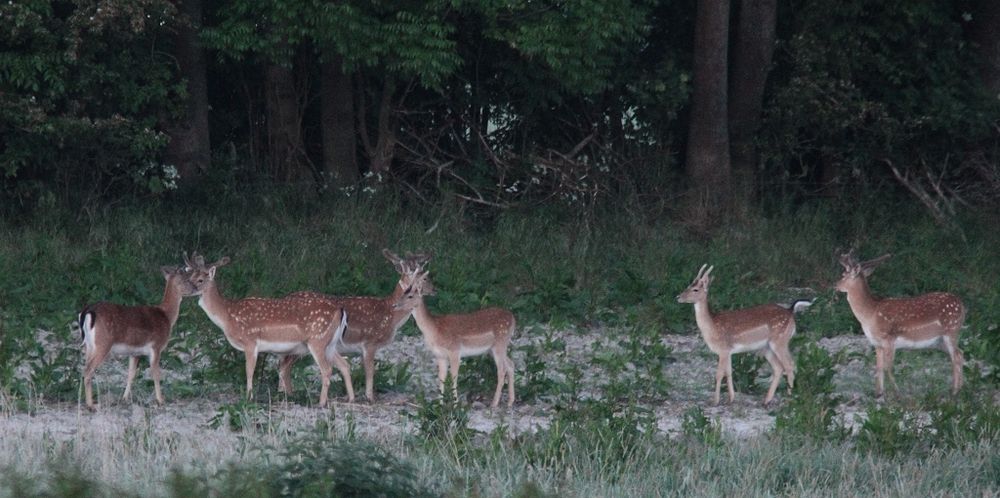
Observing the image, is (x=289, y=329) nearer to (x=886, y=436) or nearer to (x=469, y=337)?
(x=469, y=337)

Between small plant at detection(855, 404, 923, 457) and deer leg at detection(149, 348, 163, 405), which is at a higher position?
deer leg at detection(149, 348, 163, 405)

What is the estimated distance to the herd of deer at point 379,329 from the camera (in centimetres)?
1149

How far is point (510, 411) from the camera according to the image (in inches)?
451

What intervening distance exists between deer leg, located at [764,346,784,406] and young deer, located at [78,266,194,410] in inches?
173

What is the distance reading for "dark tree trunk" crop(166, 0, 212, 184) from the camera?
19.5 metres

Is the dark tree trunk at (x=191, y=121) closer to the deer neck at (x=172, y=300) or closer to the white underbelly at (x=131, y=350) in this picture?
the deer neck at (x=172, y=300)

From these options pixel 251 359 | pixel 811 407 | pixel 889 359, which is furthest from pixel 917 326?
pixel 251 359

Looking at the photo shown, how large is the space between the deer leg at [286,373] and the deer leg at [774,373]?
3486 mm

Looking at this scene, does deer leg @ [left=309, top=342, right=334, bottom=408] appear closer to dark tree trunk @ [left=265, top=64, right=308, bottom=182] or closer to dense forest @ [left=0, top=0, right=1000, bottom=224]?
dense forest @ [left=0, top=0, right=1000, bottom=224]

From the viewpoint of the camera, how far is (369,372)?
11859mm

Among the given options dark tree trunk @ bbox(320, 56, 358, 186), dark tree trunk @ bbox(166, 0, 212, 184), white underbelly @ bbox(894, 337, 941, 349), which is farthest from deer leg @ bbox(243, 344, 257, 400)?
dark tree trunk @ bbox(320, 56, 358, 186)

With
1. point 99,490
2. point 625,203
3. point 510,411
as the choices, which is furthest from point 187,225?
point 99,490

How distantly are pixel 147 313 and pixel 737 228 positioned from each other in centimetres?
930

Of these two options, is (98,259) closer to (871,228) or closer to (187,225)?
(187,225)
